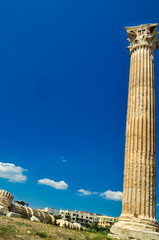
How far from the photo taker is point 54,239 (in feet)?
21.8

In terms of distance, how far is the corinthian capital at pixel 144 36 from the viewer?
14.8 m

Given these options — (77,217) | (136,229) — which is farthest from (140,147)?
(77,217)

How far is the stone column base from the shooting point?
9.81 metres

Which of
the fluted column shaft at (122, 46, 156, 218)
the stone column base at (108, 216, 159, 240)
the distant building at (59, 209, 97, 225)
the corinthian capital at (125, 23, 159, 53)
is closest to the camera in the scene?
the stone column base at (108, 216, 159, 240)

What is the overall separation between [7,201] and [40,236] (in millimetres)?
5808

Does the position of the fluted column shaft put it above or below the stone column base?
above

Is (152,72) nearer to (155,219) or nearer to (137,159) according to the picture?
(137,159)

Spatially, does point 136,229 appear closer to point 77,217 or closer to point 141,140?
point 141,140

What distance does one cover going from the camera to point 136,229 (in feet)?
32.9

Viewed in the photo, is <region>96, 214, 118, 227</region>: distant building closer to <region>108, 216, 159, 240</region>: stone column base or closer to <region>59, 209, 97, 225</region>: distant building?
<region>59, 209, 97, 225</region>: distant building

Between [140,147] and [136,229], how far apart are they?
4.01 meters

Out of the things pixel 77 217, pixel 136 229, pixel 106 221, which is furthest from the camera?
pixel 106 221

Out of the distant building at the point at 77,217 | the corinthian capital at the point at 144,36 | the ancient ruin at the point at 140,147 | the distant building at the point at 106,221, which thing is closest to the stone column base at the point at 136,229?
the ancient ruin at the point at 140,147

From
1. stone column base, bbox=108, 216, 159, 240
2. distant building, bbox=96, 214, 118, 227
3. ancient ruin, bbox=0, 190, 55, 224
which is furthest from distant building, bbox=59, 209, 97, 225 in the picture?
stone column base, bbox=108, 216, 159, 240
